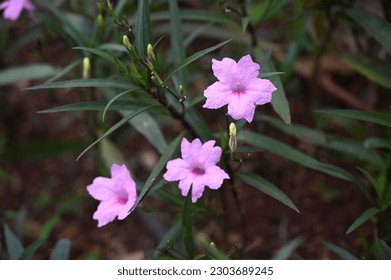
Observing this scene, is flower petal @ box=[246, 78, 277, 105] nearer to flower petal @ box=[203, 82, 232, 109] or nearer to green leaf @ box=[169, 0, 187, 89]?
flower petal @ box=[203, 82, 232, 109]

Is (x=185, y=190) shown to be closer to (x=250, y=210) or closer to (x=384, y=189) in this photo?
(x=384, y=189)

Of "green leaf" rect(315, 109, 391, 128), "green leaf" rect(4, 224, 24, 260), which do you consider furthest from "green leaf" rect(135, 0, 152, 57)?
"green leaf" rect(4, 224, 24, 260)

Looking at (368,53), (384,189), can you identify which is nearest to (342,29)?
(368,53)

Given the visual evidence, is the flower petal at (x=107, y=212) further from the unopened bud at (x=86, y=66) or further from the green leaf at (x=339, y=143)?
the green leaf at (x=339, y=143)

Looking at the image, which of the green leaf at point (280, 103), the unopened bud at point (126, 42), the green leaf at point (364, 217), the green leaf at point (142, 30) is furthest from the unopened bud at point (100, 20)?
the green leaf at point (364, 217)
